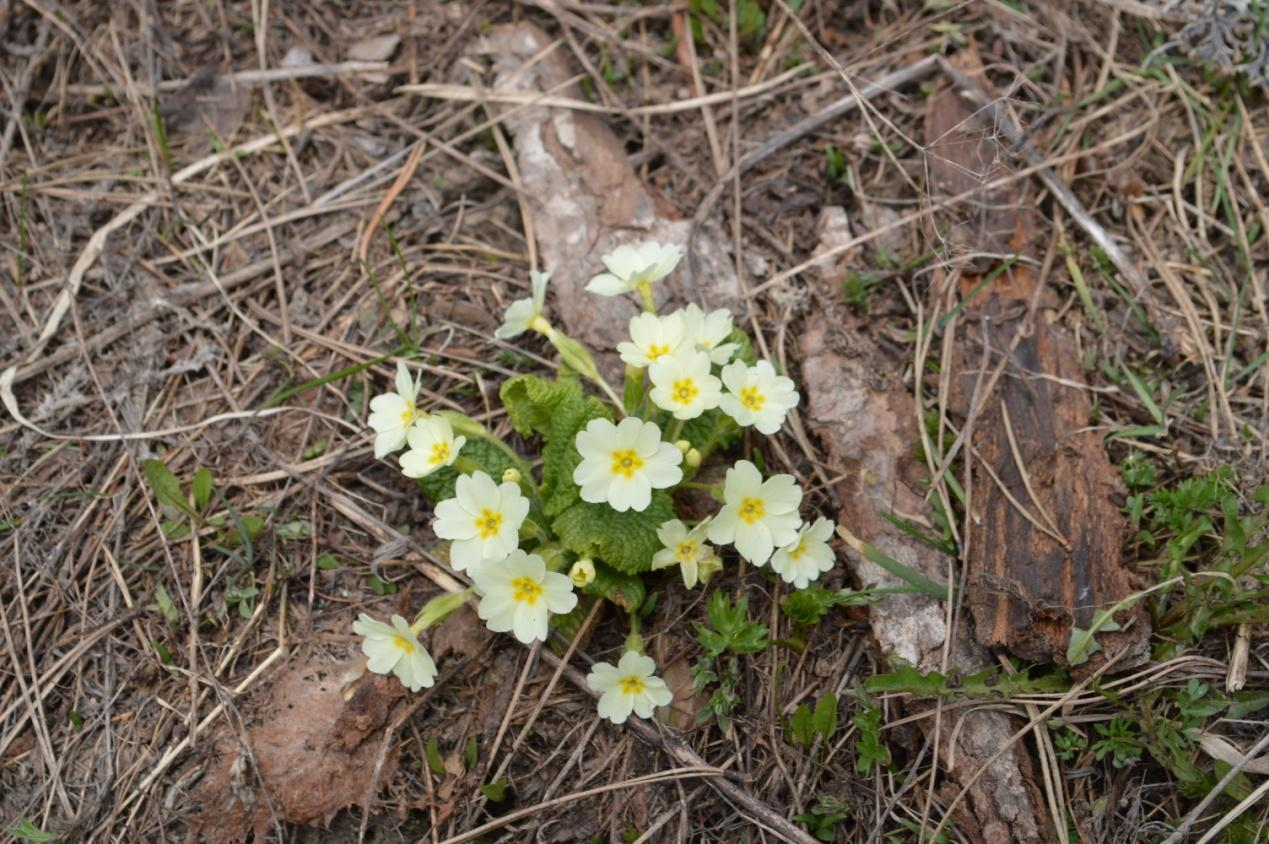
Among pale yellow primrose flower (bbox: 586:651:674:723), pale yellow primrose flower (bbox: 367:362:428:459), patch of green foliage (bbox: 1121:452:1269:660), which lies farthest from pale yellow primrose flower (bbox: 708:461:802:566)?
patch of green foliage (bbox: 1121:452:1269:660)

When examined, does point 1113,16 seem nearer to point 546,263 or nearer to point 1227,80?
point 1227,80

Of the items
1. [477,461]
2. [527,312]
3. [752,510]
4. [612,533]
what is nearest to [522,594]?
[612,533]

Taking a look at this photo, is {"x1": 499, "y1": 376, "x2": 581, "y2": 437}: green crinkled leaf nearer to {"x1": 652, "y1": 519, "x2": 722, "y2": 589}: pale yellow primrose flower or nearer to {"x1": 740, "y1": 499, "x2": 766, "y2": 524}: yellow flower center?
{"x1": 652, "y1": 519, "x2": 722, "y2": 589}: pale yellow primrose flower

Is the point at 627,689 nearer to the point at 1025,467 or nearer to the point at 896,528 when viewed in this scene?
the point at 896,528

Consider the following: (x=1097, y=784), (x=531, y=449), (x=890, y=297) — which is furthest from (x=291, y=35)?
(x=1097, y=784)

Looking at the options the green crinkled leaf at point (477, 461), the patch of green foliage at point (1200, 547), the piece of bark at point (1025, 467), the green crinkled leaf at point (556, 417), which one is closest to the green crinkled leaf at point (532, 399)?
the green crinkled leaf at point (556, 417)

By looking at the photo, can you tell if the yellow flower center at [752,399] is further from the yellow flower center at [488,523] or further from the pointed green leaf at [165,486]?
the pointed green leaf at [165,486]
